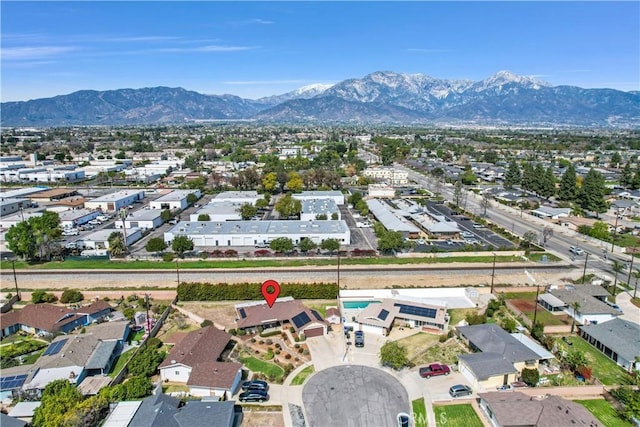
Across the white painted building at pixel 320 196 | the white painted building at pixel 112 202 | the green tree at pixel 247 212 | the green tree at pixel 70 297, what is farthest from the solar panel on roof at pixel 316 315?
the white painted building at pixel 112 202

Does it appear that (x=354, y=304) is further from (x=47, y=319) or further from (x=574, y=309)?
(x=47, y=319)

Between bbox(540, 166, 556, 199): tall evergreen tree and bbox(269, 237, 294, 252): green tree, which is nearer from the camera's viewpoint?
bbox(269, 237, 294, 252): green tree

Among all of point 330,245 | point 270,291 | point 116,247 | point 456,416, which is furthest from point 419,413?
point 116,247

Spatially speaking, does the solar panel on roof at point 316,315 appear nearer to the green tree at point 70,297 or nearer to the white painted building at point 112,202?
the green tree at point 70,297

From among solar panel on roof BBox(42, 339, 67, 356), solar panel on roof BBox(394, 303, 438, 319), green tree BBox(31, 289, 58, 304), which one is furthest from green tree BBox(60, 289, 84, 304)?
solar panel on roof BBox(394, 303, 438, 319)

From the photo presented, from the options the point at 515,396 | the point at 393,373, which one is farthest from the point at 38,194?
the point at 515,396

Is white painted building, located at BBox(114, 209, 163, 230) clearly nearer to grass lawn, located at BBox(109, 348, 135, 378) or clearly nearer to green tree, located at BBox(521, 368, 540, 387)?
grass lawn, located at BBox(109, 348, 135, 378)
